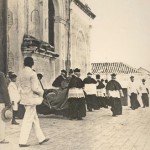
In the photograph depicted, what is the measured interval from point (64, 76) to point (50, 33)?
1587 millimetres

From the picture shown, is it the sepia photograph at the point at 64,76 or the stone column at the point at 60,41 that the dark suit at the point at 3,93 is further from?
the stone column at the point at 60,41

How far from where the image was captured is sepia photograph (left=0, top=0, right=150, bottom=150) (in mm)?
3888

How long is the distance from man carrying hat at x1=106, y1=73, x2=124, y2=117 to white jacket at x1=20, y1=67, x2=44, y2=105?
213cm

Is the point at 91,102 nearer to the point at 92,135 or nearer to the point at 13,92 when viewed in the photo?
the point at 13,92

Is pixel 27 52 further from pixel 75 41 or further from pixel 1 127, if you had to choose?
pixel 75 41

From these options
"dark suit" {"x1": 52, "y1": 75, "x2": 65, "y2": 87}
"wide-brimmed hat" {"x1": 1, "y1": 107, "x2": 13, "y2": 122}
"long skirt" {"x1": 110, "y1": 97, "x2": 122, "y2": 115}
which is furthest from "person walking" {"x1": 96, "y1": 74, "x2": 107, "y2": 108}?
"wide-brimmed hat" {"x1": 1, "y1": 107, "x2": 13, "y2": 122}

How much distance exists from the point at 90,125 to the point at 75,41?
307cm

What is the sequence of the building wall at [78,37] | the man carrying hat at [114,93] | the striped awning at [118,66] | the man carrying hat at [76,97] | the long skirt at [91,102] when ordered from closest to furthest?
the striped awning at [118,66]
the man carrying hat at [76,97]
the man carrying hat at [114,93]
the long skirt at [91,102]
the building wall at [78,37]

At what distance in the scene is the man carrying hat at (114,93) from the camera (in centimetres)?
591

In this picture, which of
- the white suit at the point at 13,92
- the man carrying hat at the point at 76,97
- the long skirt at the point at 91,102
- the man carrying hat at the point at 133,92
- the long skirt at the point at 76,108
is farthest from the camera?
the long skirt at the point at 91,102

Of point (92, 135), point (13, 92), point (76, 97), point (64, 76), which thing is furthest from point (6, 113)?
point (64, 76)

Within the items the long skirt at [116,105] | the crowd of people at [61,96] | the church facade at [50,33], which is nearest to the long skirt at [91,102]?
the crowd of people at [61,96]

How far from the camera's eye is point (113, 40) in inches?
170

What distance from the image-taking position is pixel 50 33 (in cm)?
742
